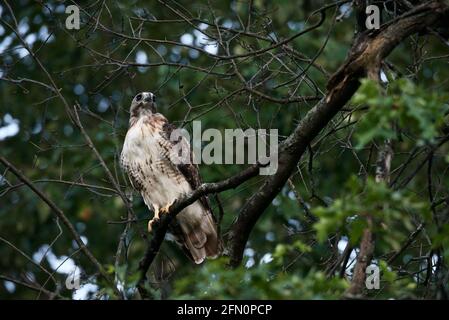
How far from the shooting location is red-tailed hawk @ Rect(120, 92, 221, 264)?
7.14 meters

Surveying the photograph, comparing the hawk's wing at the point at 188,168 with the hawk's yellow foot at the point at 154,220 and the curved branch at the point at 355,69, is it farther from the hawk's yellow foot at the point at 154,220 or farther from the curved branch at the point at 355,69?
the curved branch at the point at 355,69

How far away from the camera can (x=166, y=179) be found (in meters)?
7.19

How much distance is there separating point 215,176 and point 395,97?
5.20 m

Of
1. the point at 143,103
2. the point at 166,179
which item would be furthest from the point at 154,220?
the point at 143,103

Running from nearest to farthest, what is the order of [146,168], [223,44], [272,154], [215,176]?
1. [272,154]
2. [223,44]
3. [146,168]
4. [215,176]

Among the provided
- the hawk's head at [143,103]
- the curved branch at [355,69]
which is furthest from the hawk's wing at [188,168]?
the curved branch at [355,69]

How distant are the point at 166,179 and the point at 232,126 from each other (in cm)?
215

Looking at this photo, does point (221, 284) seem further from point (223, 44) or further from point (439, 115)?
point (223, 44)

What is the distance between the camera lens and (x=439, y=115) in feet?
12.2

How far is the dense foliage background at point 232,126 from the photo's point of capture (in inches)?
152

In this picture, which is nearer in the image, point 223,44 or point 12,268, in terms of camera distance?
point 223,44

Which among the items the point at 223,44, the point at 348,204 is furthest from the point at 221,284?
the point at 223,44

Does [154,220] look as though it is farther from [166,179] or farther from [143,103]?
[143,103]

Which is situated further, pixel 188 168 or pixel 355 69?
pixel 188 168
